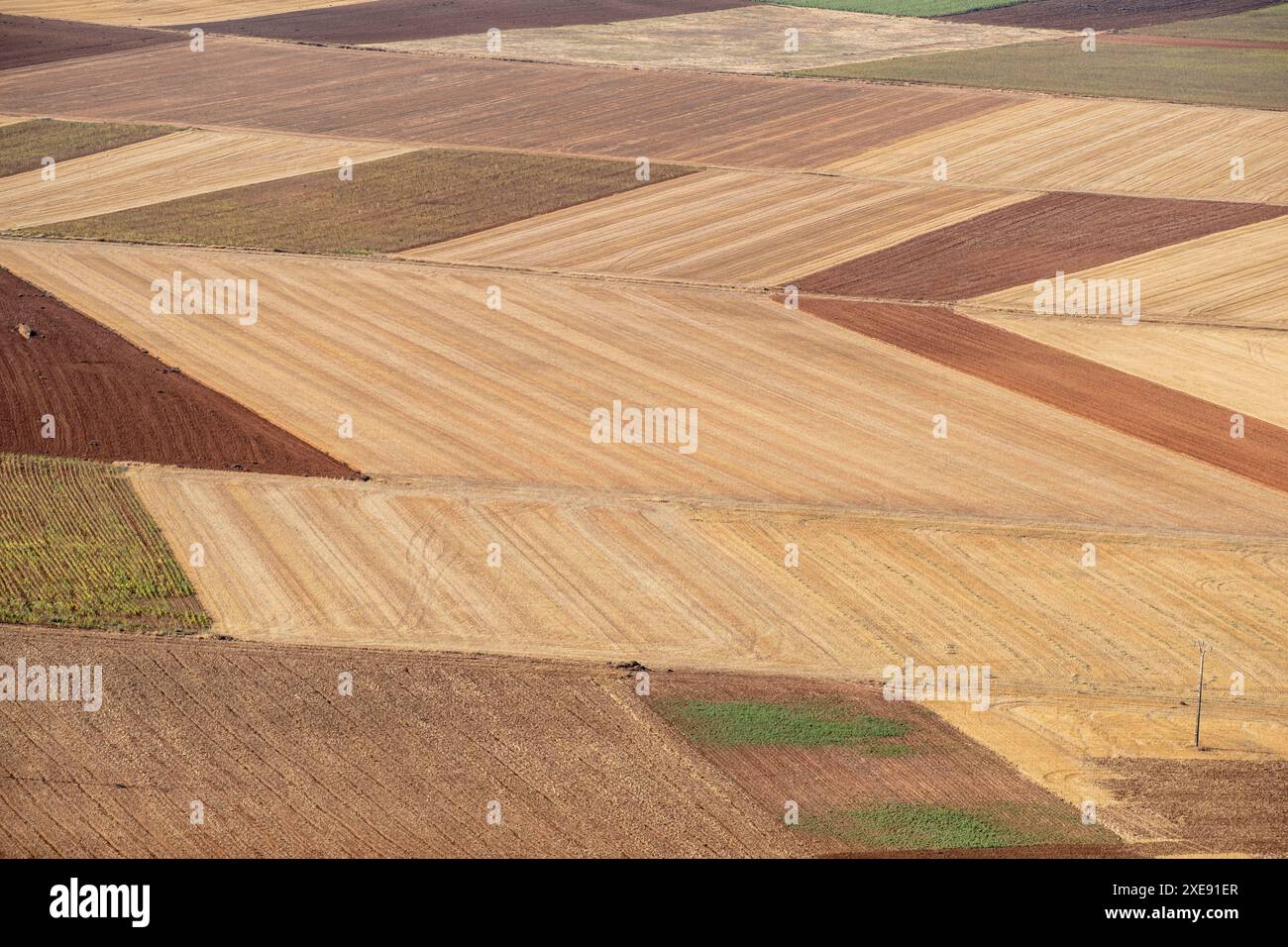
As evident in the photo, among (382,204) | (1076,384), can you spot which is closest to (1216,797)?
(1076,384)

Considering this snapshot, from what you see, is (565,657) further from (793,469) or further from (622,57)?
(622,57)

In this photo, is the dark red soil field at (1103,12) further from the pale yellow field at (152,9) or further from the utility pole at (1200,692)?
the utility pole at (1200,692)

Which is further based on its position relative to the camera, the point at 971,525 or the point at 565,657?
the point at 971,525

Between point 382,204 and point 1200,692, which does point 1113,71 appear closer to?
point 382,204

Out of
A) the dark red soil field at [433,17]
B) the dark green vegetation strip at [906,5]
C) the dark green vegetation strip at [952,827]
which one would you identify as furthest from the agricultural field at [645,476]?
the dark green vegetation strip at [906,5]

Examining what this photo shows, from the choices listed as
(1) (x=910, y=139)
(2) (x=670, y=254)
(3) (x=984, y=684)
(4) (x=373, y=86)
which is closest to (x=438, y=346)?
(2) (x=670, y=254)

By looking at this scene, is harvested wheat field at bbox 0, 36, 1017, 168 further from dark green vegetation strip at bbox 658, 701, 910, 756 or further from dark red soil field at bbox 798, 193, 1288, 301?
dark green vegetation strip at bbox 658, 701, 910, 756
